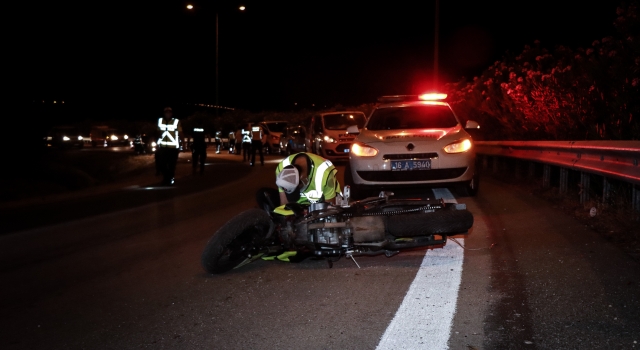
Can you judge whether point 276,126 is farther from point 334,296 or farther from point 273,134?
point 334,296

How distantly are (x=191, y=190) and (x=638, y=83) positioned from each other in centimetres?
860

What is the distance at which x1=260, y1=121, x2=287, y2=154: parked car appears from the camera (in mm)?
35000

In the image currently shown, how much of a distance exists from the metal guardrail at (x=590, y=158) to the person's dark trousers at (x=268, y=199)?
3.85 m

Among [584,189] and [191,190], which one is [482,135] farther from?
[584,189]


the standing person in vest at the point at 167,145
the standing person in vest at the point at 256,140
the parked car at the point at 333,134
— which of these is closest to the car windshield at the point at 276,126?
the parked car at the point at 333,134

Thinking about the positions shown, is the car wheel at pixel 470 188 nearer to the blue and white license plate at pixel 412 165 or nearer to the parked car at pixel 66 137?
the blue and white license plate at pixel 412 165

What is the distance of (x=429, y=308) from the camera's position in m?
5.35

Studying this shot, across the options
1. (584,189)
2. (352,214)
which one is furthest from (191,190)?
(352,214)

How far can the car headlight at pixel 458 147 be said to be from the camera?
1106 centimetres

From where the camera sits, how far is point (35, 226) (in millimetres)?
10141

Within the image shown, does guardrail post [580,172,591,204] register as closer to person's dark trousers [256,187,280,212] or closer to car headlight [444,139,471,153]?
car headlight [444,139,471,153]

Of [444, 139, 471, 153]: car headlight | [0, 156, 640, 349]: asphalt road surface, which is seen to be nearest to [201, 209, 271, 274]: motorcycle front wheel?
[0, 156, 640, 349]: asphalt road surface

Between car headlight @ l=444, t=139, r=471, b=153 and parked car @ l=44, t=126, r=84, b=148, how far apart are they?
37.3 metres

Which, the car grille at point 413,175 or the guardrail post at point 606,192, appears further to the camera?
the car grille at point 413,175
